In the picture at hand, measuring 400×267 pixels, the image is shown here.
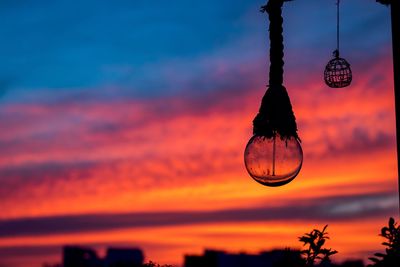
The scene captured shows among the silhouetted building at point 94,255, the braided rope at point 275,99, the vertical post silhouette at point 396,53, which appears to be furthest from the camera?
the silhouetted building at point 94,255

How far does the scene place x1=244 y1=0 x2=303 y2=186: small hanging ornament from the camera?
827cm

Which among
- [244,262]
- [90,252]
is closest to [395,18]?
[244,262]

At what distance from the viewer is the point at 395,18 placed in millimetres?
9664

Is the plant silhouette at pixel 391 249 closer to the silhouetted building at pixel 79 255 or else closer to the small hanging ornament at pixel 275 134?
the small hanging ornament at pixel 275 134

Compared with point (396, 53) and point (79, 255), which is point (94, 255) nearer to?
point (79, 255)

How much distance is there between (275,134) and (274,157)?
231 millimetres

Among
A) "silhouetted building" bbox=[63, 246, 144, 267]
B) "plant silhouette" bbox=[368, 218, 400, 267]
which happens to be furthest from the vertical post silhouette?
"silhouetted building" bbox=[63, 246, 144, 267]

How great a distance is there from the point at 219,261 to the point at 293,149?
4621cm

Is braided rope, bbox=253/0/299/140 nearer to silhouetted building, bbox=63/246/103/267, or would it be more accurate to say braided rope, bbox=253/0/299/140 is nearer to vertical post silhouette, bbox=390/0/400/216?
vertical post silhouette, bbox=390/0/400/216

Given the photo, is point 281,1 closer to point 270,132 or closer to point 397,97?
point 270,132

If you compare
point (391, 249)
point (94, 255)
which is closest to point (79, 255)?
point (94, 255)

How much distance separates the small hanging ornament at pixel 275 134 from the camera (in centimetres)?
827

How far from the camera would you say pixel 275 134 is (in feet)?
27.7

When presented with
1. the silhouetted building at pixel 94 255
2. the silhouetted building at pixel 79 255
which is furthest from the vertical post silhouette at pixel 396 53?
the silhouetted building at pixel 79 255
